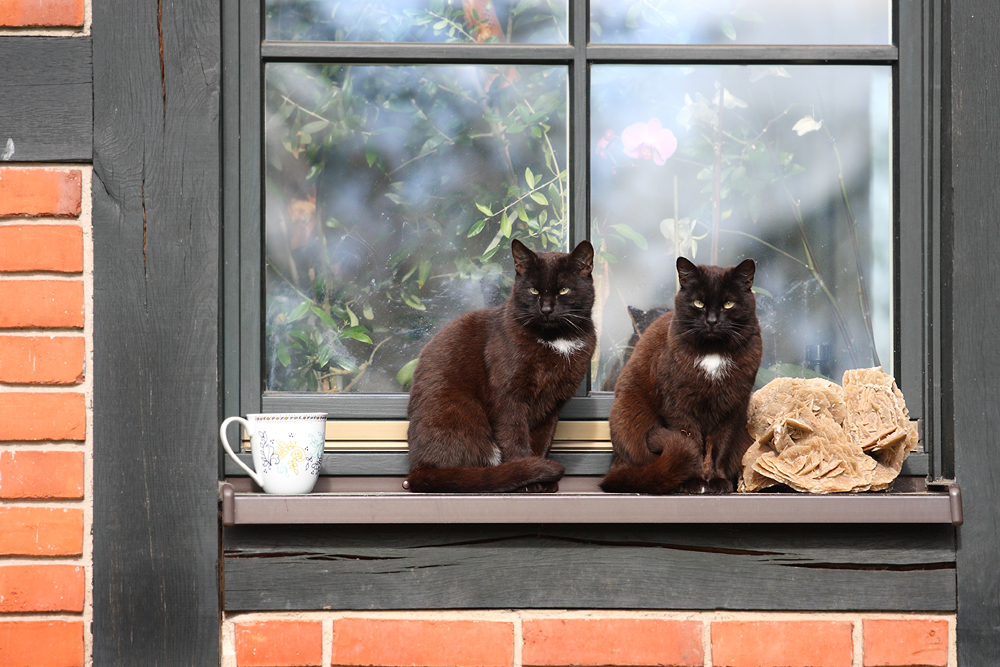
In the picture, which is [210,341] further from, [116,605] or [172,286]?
[116,605]

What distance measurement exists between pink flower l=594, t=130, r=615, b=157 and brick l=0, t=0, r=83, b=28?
1067 millimetres

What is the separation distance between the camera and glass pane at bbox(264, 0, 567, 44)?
4.88 feet

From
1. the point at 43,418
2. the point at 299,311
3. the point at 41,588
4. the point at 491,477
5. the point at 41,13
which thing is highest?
the point at 41,13

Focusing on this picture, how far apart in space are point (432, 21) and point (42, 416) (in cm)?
114

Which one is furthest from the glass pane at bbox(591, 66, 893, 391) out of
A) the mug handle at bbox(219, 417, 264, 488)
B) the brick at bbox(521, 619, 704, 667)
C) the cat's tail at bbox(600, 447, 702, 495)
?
the mug handle at bbox(219, 417, 264, 488)

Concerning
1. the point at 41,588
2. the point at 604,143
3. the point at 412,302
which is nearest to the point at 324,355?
the point at 412,302

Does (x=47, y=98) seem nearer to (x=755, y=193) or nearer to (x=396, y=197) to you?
(x=396, y=197)

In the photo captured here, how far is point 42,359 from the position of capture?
127 centimetres

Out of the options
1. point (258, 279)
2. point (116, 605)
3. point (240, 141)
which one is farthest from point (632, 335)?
point (116, 605)

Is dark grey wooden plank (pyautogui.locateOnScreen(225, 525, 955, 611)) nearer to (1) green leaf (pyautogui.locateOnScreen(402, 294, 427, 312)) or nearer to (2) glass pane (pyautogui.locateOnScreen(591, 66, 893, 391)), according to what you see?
(2) glass pane (pyautogui.locateOnScreen(591, 66, 893, 391))

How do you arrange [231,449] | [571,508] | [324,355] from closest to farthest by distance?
[571,508], [231,449], [324,355]

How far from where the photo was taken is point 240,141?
1413 mm

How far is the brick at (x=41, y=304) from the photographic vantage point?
1.27 metres

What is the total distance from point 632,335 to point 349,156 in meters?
0.75
